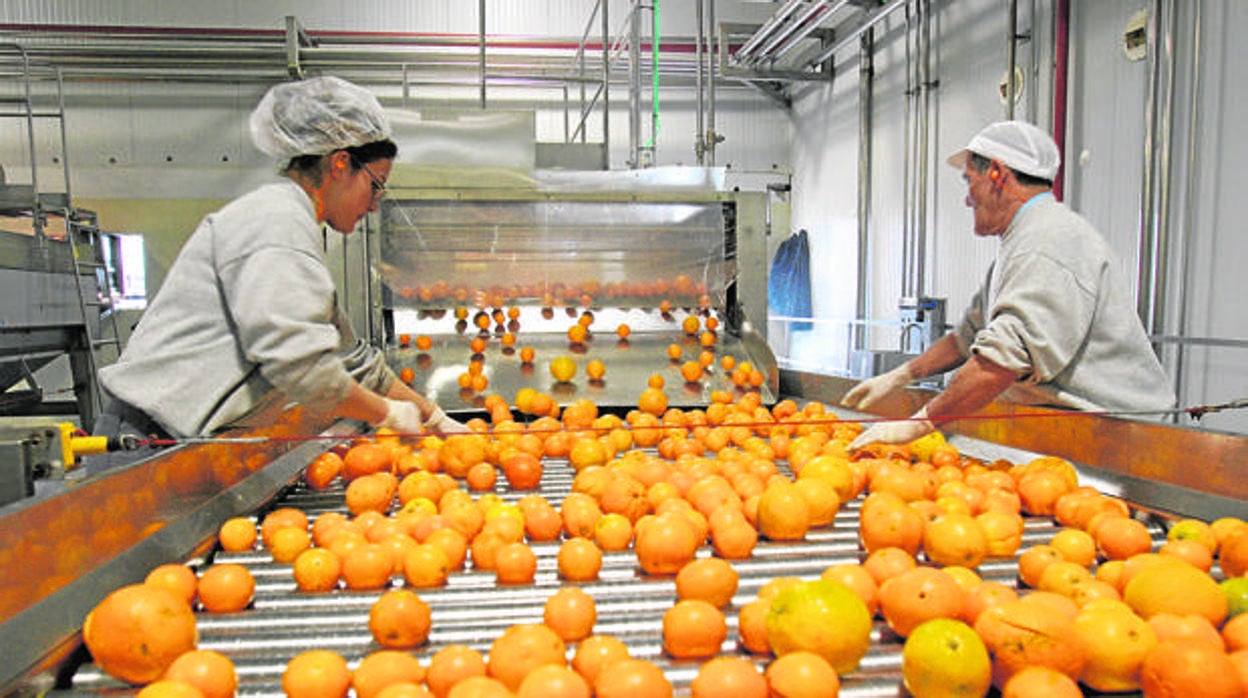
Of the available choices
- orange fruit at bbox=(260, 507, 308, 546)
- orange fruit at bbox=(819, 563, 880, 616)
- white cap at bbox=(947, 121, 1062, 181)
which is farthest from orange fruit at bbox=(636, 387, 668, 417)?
orange fruit at bbox=(819, 563, 880, 616)

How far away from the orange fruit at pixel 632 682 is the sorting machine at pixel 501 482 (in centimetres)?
17

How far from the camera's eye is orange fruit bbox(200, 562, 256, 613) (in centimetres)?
143

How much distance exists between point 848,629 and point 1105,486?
1457 mm

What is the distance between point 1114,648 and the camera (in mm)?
1127

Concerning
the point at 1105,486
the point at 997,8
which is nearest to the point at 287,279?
the point at 1105,486

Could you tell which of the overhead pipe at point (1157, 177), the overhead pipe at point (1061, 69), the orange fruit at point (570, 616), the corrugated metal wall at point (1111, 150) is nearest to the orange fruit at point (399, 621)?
the orange fruit at point (570, 616)

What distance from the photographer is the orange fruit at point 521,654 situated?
44.5 inches

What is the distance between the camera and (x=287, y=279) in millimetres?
2035

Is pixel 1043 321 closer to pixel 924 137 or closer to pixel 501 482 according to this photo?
pixel 501 482

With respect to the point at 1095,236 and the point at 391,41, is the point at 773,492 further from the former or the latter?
the point at 391,41

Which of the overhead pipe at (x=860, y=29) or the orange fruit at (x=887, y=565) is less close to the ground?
the overhead pipe at (x=860, y=29)

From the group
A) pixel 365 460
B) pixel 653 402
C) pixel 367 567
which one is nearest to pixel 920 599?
pixel 367 567

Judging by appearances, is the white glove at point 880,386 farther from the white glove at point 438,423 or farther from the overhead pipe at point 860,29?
the overhead pipe at point 860,29

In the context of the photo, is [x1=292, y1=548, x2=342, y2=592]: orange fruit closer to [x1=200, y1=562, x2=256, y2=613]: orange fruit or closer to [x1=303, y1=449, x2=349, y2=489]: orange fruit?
[x1=200, y1=562, x2=256, y2=613]: orange fruit
